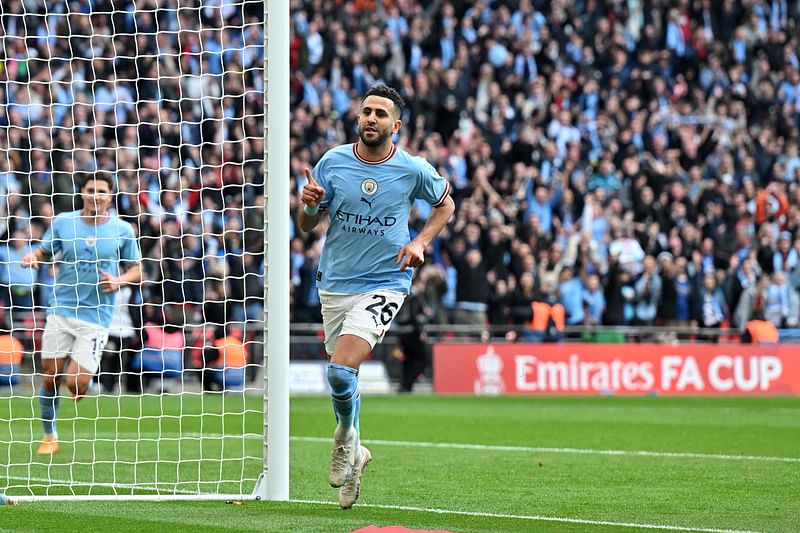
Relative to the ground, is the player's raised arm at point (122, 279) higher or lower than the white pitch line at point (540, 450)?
higher

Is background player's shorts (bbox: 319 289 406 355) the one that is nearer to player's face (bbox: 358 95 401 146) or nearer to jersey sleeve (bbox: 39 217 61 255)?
player's face (bbox: 358 95 401 146)

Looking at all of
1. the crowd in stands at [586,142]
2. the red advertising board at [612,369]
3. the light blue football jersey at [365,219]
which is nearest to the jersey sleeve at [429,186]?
the light blue football jersey at [365,219]

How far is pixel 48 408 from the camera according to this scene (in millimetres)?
12312

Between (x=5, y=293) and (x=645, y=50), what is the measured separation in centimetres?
1582

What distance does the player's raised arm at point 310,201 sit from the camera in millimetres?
8112

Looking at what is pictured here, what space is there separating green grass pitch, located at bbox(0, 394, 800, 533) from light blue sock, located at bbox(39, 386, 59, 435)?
0.16 m

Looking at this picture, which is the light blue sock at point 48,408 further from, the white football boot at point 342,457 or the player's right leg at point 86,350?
the white football boot at point 342,457

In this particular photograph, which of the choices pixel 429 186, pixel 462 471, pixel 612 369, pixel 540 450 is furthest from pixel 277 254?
pixel 612 369

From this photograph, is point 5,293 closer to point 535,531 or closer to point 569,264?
point 569,264

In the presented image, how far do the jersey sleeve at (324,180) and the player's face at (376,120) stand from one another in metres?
0.30

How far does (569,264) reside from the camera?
25.2 meters

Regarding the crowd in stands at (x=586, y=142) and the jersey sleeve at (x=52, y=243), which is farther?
the crowd in stands at (x=586, y=142)

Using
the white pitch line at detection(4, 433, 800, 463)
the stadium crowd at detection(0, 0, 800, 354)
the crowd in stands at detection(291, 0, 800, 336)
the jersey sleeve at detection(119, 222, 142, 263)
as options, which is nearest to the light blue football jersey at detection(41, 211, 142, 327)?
the jersey sleeve at detection(119, 222, 142, 263)

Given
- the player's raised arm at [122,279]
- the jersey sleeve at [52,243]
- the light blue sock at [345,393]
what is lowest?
the light blue sock at [345,393]
